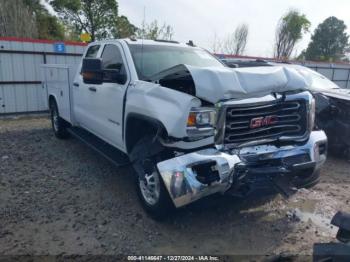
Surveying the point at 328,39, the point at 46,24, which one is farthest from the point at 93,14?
the point at 328,39

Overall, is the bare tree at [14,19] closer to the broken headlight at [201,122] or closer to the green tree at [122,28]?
the green tree at [122,28]

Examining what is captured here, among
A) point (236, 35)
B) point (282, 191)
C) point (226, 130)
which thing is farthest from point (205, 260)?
point (236, 35)

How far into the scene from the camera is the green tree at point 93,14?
89.0 ft

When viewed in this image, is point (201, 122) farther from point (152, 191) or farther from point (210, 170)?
point (152, 191)

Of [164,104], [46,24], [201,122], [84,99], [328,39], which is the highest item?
[328,39]

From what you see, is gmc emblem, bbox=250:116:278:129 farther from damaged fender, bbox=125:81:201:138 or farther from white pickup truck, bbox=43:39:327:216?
damaged fender, bbox=125:81:201:138

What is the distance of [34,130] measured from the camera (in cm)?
834

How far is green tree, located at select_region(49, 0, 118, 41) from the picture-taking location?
27.1m

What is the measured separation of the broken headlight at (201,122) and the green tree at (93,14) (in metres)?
25.4

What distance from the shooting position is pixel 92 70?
387cm

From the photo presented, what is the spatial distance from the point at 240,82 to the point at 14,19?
16.0m

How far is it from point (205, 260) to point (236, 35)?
30.2 m

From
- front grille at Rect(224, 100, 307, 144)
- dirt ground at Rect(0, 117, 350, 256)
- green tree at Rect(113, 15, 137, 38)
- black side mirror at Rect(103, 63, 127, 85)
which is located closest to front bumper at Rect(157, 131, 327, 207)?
front grille at Rect(224, 100, 307, 144)

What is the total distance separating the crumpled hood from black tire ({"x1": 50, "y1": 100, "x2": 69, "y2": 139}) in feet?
15.6
